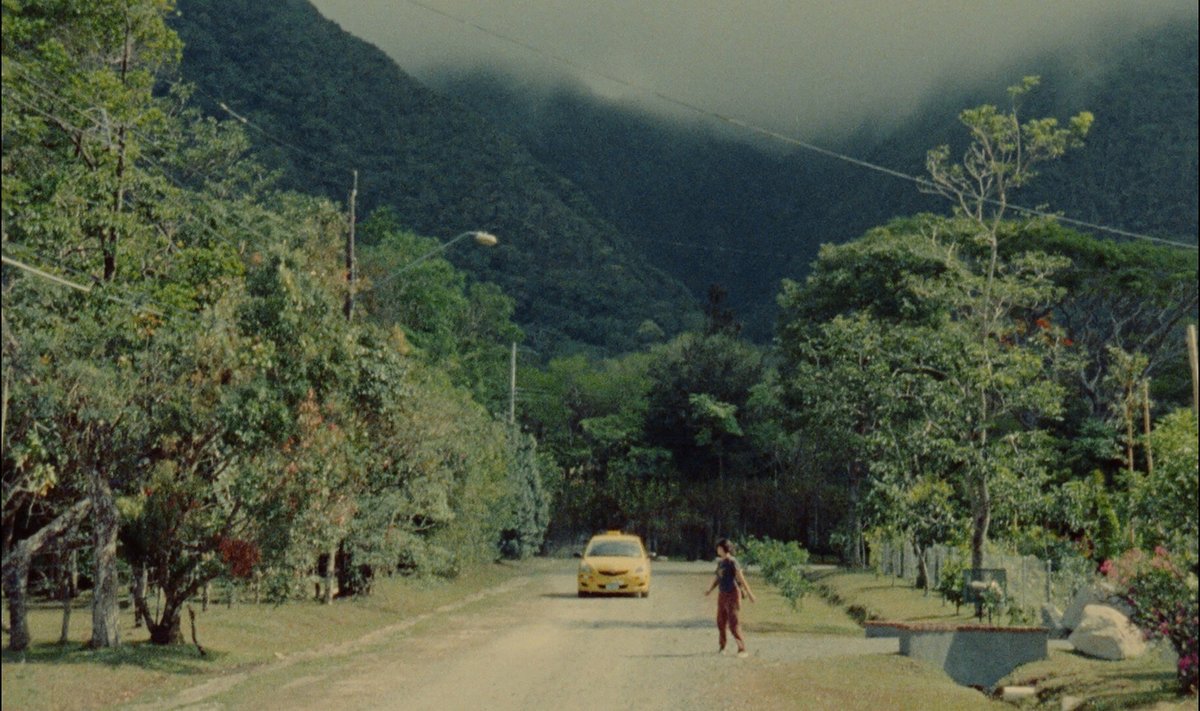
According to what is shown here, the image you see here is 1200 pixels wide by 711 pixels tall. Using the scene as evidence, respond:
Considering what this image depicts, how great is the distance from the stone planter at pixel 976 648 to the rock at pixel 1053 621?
3.19 metres

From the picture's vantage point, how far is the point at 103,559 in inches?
655

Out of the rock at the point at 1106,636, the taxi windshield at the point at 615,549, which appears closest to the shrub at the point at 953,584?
the rock at the point at 1106,636

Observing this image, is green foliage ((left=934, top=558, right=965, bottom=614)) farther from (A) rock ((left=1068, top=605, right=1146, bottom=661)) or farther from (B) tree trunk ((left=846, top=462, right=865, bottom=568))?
(B) tree trunk ((left=846, top=462, right=865, bottom=568))

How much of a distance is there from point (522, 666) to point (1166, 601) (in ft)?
27.9

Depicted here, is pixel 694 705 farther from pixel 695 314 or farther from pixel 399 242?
pixel 695 314

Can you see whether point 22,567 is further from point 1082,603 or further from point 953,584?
point 953,584

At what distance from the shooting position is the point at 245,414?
52.2 ft

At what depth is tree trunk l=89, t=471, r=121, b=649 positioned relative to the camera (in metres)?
16.6

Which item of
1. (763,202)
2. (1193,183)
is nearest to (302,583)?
(1193,183)

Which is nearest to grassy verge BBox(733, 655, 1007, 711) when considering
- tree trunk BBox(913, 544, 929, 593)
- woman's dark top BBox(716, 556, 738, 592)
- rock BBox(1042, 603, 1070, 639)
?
woman's dark top BBox(716, 556, 738, 592)

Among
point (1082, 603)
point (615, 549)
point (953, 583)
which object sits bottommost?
point (1082, 603)

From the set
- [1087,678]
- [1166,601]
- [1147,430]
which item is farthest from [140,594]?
[1147,430]

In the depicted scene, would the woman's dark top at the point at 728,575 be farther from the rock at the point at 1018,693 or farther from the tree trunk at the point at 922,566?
the tree trunk at the point at 922,566

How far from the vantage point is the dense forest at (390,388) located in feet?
52.3
